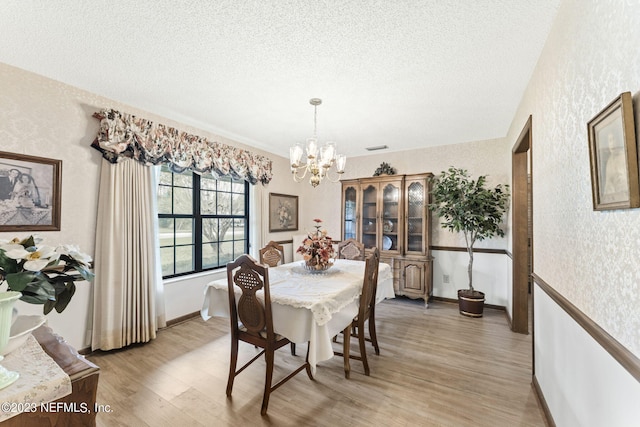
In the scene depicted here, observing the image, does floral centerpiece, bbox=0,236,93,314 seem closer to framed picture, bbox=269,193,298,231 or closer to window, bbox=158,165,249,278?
window, bbox=158,165,249,278

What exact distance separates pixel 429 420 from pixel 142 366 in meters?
2.40

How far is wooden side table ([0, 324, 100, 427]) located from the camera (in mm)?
752

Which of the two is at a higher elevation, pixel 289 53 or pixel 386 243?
pixel 289 53

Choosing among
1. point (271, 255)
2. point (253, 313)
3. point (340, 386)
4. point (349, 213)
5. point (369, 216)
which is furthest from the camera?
point (349, 213)

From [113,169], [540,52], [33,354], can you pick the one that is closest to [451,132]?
[540,52]

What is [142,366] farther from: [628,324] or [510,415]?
[628,324]

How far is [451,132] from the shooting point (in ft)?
12.5

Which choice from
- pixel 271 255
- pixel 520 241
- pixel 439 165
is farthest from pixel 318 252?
pixel 439 165

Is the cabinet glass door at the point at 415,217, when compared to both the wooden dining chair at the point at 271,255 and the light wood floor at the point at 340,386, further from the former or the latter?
the wooden dining chair at the point at 271,255

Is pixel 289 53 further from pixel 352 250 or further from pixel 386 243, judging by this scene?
pixel 386 243

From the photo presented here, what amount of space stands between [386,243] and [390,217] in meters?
0.43

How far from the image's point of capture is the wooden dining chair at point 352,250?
3490 mm

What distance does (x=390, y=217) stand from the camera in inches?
180

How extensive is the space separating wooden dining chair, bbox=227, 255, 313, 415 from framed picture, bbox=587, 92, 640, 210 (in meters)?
1.67
